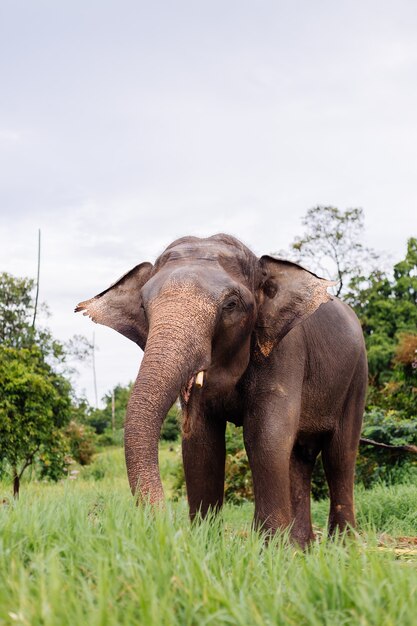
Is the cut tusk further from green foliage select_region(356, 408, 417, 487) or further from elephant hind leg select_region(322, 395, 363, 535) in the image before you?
green foliage select_region(356, 408, 417, 487)

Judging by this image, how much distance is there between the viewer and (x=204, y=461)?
4797 millimetres

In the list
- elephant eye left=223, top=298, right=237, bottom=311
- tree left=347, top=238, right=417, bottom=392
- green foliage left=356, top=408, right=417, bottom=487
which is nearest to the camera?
elephant eye left=223, top=298, right=237, bottom=311

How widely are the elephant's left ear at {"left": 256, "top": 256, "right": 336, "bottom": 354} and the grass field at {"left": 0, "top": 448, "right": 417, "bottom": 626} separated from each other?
61.3 inches

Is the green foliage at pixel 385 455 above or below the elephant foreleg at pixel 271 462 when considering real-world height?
above

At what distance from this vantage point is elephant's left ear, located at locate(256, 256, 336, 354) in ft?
14.8

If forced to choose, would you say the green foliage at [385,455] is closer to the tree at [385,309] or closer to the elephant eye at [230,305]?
the elephant eye at [230,305]

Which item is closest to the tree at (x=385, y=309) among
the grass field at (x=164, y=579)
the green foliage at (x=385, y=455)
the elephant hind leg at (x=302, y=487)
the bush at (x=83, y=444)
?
the bush at (x=83, y=444)

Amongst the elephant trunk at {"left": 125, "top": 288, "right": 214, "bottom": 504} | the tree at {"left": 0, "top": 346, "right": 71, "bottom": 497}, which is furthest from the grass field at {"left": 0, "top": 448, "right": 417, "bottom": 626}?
the tree at {"left": 0, "top": 346, "right": 71, "bottom": 497}

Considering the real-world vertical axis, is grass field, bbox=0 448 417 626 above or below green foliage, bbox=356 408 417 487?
below

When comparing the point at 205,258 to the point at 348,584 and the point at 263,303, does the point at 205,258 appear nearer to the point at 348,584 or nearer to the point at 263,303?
the point at 263,303

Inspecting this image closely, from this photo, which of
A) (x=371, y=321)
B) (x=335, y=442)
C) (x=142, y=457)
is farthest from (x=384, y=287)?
(x=142, y=457)

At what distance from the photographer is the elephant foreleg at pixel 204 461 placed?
478 centimetres

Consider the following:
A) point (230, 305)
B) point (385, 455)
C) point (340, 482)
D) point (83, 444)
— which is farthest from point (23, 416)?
point (83, 444)

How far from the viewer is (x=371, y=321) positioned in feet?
103
